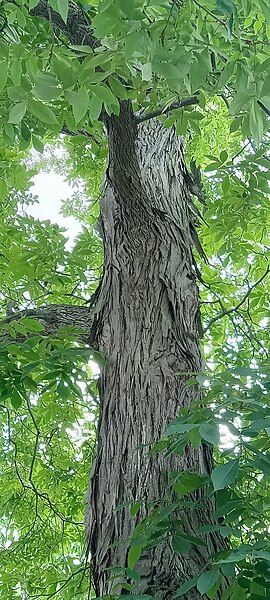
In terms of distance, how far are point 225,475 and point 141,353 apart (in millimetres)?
1016

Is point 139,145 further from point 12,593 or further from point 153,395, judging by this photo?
point 12,593

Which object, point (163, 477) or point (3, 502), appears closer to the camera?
point (163, 477)

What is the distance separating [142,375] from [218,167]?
34.1 inches

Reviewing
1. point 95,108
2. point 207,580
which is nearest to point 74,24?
point 95,108

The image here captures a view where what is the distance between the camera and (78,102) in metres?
1.55

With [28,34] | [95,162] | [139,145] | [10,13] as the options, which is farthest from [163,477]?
[95,162]

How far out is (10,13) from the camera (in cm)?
182

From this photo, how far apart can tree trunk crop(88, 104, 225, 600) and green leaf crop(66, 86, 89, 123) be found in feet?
2.95

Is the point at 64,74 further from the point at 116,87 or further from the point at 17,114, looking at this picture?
the point at 116,87

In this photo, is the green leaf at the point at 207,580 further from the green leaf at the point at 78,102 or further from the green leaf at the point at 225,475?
the green leaf at the point at 78,102

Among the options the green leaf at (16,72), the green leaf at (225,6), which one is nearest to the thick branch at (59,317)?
the green leaf at (16,72)

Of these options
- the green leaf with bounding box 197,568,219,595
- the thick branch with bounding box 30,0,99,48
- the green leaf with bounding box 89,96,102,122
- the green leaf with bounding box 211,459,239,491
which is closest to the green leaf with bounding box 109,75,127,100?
the green leaf with bounding box 89,96,102,122

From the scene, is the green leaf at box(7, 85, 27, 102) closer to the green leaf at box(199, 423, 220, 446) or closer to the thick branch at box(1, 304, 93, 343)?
the green leaf at box(199, 423, 220, 446)

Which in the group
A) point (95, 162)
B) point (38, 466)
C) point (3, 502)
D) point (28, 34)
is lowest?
point (3, 502)
